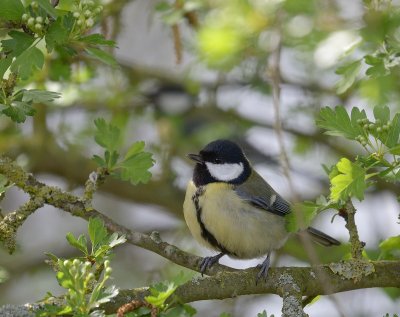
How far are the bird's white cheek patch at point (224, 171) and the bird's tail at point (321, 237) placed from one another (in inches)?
20.5

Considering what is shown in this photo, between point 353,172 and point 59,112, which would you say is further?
point 59,112

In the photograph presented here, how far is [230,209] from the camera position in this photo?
11.7 ft

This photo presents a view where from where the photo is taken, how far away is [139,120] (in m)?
5.33

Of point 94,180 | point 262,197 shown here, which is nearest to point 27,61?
point 94,180

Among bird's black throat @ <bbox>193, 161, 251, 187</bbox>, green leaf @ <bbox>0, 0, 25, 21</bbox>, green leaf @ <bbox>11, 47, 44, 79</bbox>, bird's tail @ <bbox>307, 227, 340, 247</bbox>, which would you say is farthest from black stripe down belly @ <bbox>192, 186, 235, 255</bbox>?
green leaf @ <bbox>0, 0, 25, 21</bbox>

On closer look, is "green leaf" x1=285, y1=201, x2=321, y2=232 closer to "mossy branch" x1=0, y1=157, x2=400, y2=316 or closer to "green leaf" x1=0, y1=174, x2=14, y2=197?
"mossy branch" x1=0, y1=157, x2=400, y2=316

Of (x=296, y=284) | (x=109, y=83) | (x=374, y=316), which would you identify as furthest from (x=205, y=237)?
(x=109, y=83)

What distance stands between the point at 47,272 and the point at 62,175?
772 mm

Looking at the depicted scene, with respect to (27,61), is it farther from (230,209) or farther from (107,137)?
(230,209)

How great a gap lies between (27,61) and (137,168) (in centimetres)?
65

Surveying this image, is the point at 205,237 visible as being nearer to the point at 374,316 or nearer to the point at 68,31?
the point at 374,316

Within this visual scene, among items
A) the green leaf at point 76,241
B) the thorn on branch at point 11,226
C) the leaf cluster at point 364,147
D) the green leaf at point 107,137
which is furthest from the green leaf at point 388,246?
the thorn on branch at point 11,226

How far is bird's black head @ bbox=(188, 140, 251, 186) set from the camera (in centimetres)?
377

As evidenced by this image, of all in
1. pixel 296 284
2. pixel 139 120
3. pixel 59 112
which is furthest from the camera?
pixel 139 120
